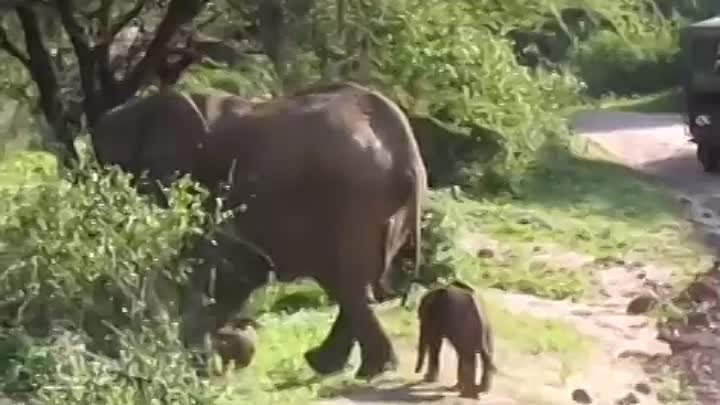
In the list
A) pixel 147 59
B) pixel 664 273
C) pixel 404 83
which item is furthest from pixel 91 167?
pixel 404 83

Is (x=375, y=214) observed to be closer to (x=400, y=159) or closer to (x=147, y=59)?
(x=400, y=159)

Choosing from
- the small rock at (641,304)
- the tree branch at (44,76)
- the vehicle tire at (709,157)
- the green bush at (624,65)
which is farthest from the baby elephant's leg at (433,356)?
the green bush at (624,65)

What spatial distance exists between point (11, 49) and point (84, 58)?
361mm

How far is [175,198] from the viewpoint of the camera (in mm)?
4031

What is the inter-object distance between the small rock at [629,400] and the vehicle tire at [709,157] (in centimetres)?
644

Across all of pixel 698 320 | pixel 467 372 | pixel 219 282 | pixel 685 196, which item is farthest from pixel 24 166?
pixel 685 196

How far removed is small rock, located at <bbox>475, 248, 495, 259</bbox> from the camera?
7246 mm

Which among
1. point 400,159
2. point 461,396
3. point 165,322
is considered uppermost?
point 400,159

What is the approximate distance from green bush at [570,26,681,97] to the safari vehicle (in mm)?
1842

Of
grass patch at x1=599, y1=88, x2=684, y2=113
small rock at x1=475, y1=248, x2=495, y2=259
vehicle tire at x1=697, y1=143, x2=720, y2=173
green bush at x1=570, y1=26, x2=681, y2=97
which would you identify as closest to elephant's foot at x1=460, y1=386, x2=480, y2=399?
small rock at x1=475, y1=248, x2=495, y2=259

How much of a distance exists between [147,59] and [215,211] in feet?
8.92

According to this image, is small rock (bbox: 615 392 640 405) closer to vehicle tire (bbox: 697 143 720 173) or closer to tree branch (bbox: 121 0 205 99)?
tree branch (bbox: 121 0 205 99)

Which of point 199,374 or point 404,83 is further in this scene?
point 404,83

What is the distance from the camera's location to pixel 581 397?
14.9 feet
